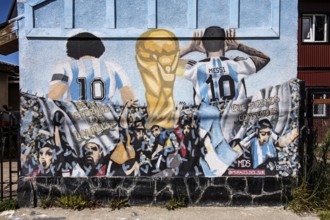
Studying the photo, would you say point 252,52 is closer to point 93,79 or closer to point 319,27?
point 93,79

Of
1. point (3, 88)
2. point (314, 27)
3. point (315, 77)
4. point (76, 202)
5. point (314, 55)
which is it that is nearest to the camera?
point (76, 202)

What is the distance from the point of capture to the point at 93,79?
528 centimetres

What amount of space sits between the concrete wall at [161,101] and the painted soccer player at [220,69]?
0.05 feet

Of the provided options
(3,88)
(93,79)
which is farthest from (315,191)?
(3,88)

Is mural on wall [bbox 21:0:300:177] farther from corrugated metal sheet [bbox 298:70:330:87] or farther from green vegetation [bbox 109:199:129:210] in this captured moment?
corrugated metal sheet [bbox 298:70:330:87]

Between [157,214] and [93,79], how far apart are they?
2.24 meters

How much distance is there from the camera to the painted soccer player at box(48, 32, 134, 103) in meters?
5.25

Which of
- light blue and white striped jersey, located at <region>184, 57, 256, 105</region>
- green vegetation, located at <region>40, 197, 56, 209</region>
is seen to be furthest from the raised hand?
green vegetation, located at <region>40, 197, 56, 209</region>

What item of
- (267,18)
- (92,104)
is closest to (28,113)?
(92,104)

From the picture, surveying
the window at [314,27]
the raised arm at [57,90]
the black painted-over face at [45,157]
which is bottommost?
the black painted-over face at [45,157]

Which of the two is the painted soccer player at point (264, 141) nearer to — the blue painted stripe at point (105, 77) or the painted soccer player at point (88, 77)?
the painted soccer player at point (88, 77)

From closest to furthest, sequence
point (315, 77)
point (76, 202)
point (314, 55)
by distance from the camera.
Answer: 1. point (76, 202)
2. point (315, 77)
3. point (314, 55)

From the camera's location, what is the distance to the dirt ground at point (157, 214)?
4.96 meters

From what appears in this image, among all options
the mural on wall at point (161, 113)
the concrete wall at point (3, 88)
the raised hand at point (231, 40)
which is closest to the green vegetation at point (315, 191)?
the mural on wall at point (161, 113)
